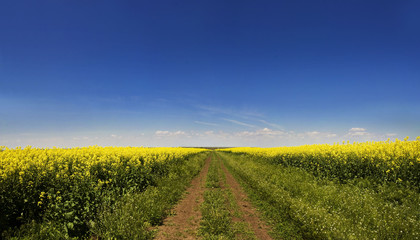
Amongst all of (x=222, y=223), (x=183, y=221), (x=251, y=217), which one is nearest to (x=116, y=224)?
(x=183, y=221)

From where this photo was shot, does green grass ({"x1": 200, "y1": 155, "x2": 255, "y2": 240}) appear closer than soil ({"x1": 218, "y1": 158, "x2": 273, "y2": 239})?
Yes

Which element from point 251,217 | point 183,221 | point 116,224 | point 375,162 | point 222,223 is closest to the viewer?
point 116,224

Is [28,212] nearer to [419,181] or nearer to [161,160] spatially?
[161,160]

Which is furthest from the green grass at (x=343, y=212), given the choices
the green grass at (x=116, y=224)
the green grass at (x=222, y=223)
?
the green grass at (x=116, y=224)

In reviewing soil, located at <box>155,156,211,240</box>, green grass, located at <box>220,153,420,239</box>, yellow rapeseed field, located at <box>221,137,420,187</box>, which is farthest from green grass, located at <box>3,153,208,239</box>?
yellow rapeseed field, located at <box>221,137,420,187</box>

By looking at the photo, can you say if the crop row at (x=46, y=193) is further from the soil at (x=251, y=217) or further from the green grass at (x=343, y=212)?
the green grass at (x=343, y=212)

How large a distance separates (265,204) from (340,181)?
784 centimetres

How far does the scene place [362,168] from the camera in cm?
1216

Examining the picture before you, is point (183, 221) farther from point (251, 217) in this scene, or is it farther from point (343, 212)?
point (343, 212)

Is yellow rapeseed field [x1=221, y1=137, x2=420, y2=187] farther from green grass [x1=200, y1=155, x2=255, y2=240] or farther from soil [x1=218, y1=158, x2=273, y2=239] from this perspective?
green grass [x1=200, y1=155, x2=255, y2=240]

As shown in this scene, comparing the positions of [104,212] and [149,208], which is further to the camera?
[149,208]

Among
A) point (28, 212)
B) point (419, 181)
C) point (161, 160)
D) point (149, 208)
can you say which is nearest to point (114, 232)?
point (149, 208)

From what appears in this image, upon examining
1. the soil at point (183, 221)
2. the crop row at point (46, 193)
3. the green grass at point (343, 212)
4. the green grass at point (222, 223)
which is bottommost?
the soil at point (183, 221)

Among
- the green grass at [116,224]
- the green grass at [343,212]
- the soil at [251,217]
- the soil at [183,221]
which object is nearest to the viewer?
the green grass at [116,224]
